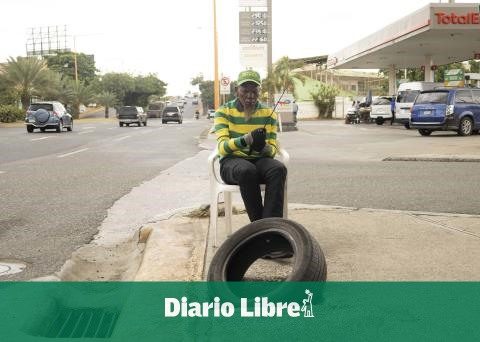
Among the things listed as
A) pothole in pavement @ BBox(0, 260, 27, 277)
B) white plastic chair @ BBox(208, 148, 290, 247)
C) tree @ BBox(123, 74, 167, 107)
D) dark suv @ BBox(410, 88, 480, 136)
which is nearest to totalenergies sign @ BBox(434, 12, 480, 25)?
dark suv @ BBox(410, 88, 480, 136)

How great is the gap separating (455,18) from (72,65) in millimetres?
81723

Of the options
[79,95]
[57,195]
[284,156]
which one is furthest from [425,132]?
Result: [79,95]

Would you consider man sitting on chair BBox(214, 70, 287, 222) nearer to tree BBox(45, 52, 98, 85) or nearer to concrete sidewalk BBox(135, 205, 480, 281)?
concrete sidewalk BBox(135, 205, 480, 281)

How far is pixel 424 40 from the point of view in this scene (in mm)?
32188

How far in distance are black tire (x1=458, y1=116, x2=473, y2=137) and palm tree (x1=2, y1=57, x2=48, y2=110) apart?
134ft

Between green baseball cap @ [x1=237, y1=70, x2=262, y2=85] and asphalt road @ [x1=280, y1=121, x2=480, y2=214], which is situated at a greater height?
green baseball cap @ [x1=237, y1=70, x2=262, y2=85]

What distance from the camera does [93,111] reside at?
87.8 meters

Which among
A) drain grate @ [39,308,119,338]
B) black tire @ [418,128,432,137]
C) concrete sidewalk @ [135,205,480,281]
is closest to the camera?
drain grate @ [39,308,119,338]

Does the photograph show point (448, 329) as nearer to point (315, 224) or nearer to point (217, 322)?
point (217, 322)

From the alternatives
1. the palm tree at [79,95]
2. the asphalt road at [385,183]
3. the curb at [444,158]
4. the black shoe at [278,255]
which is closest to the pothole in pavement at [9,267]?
the black shoe at [278,255]

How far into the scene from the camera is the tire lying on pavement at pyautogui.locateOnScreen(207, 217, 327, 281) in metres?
3.69

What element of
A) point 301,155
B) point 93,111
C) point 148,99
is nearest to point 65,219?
point 301,155

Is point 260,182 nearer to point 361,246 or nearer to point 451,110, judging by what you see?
point 361,246

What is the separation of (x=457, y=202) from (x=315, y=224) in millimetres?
2448
